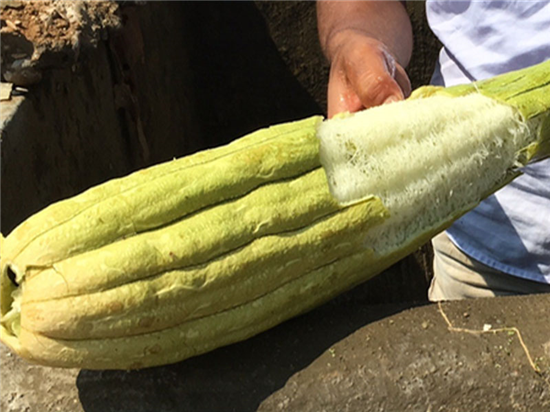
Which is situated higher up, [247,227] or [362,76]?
[362,76]

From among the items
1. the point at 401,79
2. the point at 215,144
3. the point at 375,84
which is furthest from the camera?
the point at 215,144

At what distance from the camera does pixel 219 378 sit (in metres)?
0.87

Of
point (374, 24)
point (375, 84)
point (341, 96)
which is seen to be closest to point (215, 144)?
point (374, 24)

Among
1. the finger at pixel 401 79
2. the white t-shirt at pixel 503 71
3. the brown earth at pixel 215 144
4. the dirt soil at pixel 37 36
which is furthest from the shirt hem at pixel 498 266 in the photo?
the dirt soil at pixel 37 36

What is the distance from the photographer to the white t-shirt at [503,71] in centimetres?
132

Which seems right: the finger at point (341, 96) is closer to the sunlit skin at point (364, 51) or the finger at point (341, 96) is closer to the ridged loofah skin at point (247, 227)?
the sunlit skin at point (364, 51)

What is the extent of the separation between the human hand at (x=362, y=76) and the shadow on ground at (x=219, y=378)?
20.3 inches

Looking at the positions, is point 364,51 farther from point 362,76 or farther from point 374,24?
point 374,24

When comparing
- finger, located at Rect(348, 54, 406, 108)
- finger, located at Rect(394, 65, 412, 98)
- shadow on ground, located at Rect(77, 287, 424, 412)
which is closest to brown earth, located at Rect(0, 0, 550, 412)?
shadow on ground, located at Rect(77, 287, 424, 412)

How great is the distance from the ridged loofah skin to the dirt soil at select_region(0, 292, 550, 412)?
64 mm

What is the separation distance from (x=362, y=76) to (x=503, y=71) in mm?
297

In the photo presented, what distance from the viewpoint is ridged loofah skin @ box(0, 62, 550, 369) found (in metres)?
0.73

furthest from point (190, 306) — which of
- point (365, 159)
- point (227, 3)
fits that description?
point (227, 3)

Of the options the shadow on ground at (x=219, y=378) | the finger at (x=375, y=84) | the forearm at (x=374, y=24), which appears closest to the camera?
the shadow on ground at (x=219, y=378)
